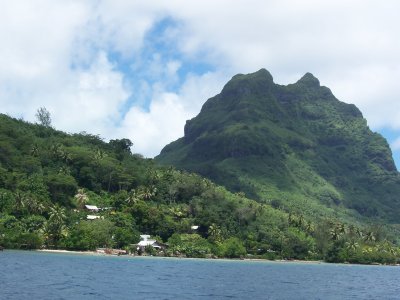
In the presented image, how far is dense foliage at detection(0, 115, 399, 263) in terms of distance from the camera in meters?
129

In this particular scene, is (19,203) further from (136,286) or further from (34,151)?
(136,286)

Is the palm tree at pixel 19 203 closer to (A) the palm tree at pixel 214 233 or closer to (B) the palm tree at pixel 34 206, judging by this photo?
(B) the palm tree at pixel 34 206

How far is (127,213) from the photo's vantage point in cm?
15462

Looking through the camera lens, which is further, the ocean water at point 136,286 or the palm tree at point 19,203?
the palm tree at point 19,203

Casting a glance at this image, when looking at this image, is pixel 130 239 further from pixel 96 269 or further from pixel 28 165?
pixel 96 269

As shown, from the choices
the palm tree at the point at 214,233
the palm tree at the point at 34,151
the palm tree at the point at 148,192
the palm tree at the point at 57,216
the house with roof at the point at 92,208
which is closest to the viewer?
the palm tree at the point at 57,216

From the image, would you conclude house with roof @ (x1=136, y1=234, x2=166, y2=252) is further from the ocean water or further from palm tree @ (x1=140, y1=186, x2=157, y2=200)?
the ocean water

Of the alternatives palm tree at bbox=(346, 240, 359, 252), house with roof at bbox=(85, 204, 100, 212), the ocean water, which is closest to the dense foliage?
palm tree at bbox=(346, 240, 359, 252)

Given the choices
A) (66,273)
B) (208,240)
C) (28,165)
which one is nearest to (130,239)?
(208,240)

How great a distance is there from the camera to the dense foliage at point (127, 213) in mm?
129375

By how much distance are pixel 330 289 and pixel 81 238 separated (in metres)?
66.8

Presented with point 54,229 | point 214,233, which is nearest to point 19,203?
point 54,229

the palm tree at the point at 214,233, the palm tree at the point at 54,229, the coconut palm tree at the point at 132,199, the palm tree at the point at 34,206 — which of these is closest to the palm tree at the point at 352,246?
the palm tree at the point at 214,233

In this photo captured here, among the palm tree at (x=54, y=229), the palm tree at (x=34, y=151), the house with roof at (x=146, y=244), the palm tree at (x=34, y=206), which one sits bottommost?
the house with roof at (x=146, y=244)
